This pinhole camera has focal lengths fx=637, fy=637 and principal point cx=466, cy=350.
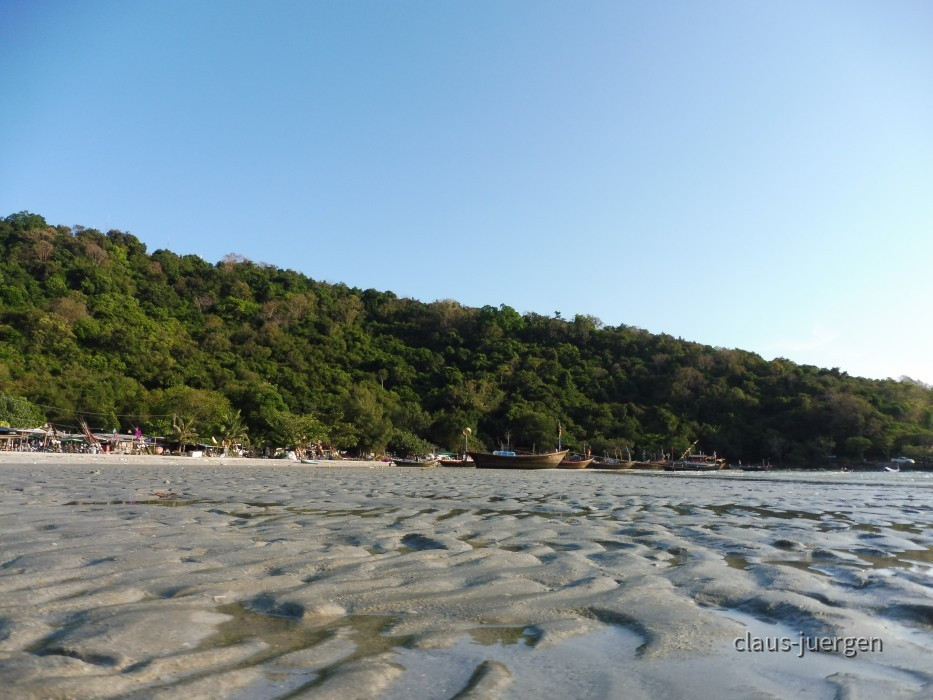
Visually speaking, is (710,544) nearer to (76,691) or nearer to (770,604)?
(770,604)

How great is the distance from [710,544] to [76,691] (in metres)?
5.13

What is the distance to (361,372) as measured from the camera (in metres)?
83.9

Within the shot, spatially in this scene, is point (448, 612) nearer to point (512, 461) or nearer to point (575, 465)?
point (512, 461)

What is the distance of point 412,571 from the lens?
405cm

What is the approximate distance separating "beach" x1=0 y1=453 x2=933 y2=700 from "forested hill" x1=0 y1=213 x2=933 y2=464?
169 ft

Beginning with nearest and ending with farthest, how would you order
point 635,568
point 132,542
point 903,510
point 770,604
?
point 770,604, point 635,568, point 132,542, point 903,510

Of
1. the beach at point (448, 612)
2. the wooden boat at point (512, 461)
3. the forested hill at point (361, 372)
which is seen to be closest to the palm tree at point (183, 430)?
the forested hill at point (361, 372)

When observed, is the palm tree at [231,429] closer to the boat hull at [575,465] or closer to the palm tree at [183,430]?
the palm tree at [183,430]

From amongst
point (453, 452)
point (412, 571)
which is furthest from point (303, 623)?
point (453, 452)

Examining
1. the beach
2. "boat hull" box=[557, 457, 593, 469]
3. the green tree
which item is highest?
the green tree

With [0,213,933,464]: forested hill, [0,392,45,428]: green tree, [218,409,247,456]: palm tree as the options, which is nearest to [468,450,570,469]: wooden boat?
[0,213,933,464]: forested hill

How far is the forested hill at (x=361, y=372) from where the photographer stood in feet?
199

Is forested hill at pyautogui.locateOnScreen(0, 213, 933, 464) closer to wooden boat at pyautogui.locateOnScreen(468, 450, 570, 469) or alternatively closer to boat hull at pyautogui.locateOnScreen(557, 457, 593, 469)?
wooden boat at pyautogui.locateOnScreen(468, 450, 570, 469)

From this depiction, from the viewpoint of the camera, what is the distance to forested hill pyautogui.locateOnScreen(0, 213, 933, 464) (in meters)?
60.7
